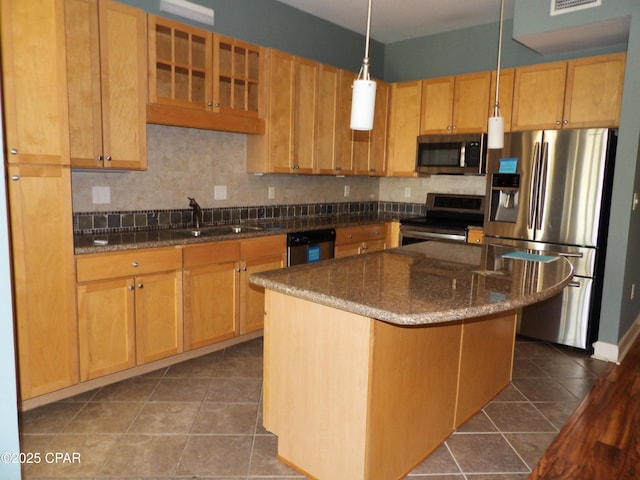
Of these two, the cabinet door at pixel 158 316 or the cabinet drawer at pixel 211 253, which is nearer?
the cabinet door at pixel 158 316

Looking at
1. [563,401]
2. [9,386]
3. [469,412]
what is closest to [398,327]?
[469,412]

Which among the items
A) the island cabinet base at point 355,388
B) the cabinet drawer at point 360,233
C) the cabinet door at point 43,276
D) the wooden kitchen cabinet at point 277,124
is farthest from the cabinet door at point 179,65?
the island cabinet base at point 355,388

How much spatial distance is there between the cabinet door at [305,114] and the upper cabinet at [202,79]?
401 millimetres

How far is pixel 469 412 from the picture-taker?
255 centimetres

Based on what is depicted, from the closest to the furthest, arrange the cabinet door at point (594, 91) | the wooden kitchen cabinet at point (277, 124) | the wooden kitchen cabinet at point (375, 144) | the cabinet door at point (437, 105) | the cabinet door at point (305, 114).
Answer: the cabinet door at point (594, 91) < the wooden kitchen cabinet at point (277, 124) < the cabinet door at point (305, 114) < the cabinet door at point (437, 105) < the wooden kitchen cabinet at point (375, 144)

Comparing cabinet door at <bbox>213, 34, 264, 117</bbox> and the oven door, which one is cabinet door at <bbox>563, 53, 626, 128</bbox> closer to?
the oven door

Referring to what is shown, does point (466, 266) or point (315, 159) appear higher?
point (315, 159)

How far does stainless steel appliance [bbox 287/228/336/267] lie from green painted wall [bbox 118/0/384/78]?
1.73m

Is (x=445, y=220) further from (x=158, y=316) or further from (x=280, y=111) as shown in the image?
(x=158, y=316)

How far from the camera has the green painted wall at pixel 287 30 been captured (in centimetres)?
377

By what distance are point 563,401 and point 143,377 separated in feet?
8.65

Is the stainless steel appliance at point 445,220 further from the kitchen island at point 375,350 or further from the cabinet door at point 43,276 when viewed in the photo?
the cabinet door at point 43,276

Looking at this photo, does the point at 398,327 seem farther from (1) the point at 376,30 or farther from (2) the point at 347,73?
(1) the point at 376,30

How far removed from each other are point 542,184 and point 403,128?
65.6 inches
